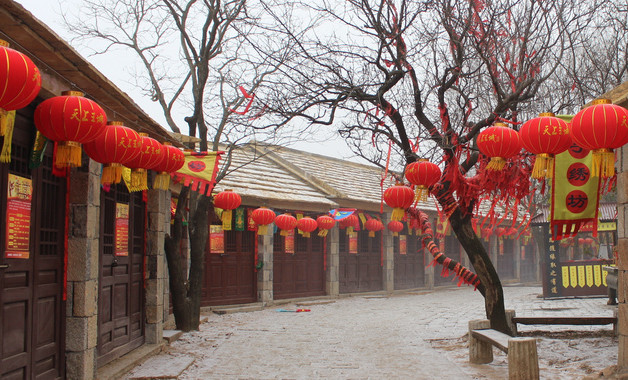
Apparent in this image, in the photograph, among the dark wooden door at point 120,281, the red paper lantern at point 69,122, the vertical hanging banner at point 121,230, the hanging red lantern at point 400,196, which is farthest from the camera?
the hanging red lantern at point 400,196

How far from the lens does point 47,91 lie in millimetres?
5301

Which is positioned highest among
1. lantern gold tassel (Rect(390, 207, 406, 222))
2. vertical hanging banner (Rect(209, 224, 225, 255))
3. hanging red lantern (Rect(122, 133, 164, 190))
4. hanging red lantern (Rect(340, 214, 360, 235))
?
hanging red lantern (Rect(122, 133, 164, 190))

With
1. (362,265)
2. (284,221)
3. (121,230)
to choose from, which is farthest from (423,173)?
(362,265)

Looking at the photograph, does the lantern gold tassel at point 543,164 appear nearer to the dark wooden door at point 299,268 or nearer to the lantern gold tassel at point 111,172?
the lantern gold tassel at point 111,172

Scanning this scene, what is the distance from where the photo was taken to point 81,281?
242 inches

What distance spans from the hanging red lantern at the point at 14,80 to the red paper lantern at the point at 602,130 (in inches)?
176

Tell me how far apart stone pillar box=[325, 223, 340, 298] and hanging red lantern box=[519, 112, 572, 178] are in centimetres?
1287

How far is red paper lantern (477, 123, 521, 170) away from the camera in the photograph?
665cm

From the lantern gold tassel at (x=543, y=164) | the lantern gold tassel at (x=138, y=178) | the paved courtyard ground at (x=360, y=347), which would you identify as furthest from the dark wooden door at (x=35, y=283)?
the lantern gold tassel at (x=543, y=164)

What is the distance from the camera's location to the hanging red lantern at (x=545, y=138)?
5.74 m

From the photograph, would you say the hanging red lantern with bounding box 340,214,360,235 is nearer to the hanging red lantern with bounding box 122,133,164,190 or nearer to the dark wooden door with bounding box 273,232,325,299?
the dark wooden door with bounding box 273,232,325,299

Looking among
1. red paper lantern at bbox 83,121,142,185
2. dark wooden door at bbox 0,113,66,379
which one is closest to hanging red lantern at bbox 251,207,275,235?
dark wooden door at bbox 0,113,66,379

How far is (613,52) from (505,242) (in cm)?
1715

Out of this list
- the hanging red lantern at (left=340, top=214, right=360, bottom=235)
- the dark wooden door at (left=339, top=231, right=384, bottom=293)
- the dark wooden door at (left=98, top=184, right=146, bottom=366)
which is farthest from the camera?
the dark wooden door at (left=339, top=231, right=384, bottom=293)
